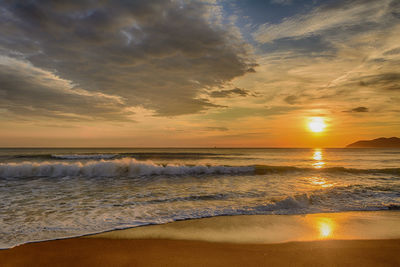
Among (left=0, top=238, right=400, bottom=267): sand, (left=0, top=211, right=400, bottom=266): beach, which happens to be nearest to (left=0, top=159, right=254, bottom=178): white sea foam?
(left=0, top=211, right=400, bottom=266): beach

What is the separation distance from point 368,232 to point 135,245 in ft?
16.5

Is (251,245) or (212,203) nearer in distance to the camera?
(251,245)

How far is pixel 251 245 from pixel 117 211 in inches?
161

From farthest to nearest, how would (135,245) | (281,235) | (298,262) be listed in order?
(281,235) < (135,245) < (298,262)

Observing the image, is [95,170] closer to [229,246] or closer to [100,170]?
[100,170]

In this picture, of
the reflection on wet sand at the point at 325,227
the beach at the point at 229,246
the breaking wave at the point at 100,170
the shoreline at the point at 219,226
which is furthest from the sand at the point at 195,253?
the breaking wave at the point at 100,170

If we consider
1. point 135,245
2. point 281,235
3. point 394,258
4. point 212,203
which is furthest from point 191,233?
point 394,258

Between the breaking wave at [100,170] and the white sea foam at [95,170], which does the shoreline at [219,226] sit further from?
the white sea foam at [95,170]

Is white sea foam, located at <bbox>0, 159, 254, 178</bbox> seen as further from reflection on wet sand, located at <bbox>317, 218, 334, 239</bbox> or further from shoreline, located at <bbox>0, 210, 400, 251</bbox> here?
reflection on wet sand, located at <bbox>317, 218, 334, 239</bbox>

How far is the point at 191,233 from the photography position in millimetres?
4977

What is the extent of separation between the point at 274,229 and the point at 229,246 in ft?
5.02

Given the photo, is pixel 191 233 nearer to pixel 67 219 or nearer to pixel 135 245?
pixel 135 245

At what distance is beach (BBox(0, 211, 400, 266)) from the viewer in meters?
3.71

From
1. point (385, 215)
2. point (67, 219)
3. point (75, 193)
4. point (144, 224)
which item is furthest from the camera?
point (75, 193)
